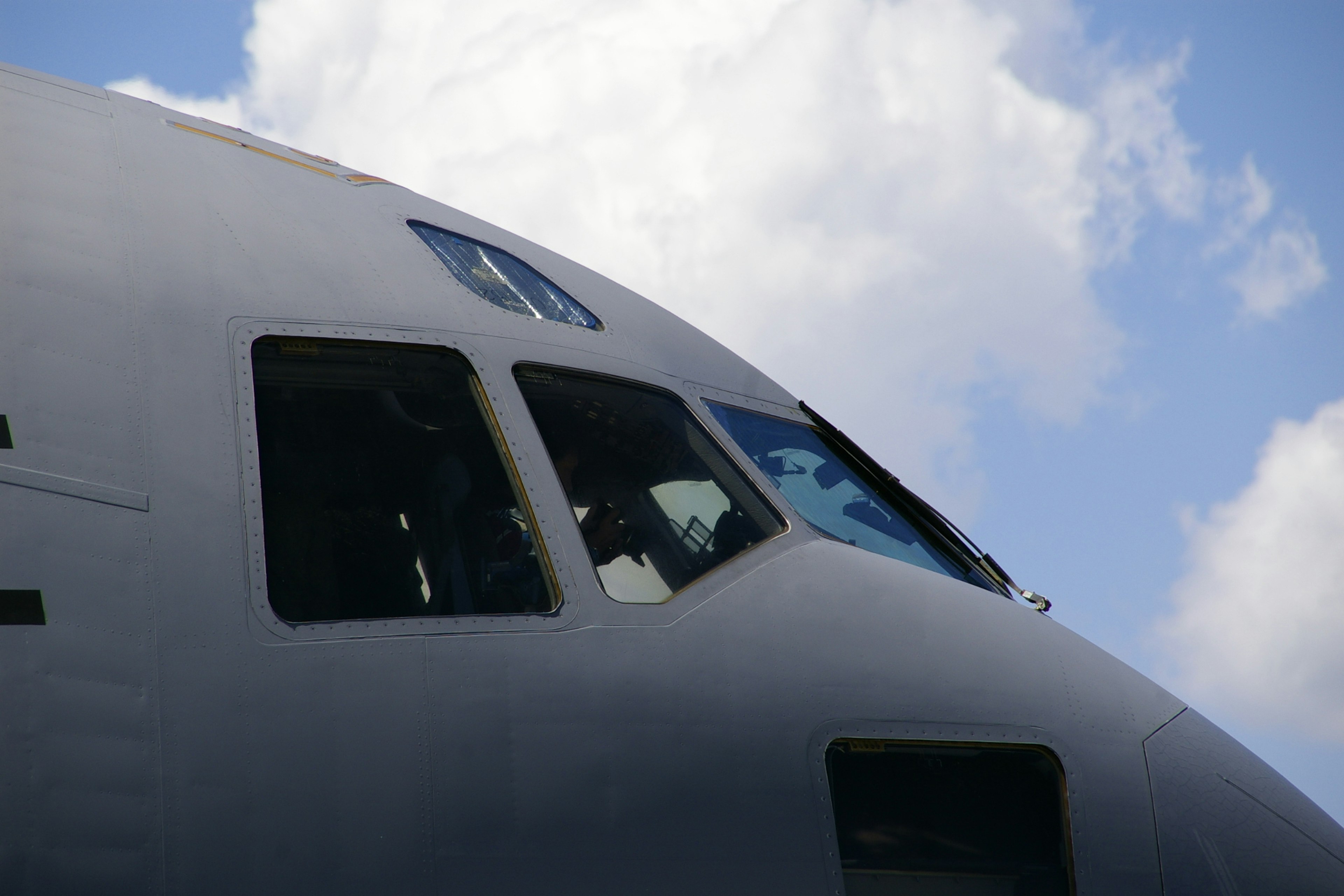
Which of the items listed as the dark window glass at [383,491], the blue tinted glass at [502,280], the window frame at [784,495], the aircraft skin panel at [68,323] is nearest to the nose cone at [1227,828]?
the window frame at [784,495]

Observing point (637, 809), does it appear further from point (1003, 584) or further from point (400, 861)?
point (1003, 584)

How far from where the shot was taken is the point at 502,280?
5.63 meters

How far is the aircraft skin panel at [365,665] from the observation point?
12.7 ft

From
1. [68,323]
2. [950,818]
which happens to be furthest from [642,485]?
[68,323]

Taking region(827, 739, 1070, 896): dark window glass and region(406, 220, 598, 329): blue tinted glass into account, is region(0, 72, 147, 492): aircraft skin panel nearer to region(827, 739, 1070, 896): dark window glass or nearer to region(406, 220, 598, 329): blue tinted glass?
region(406, 220, 598, 329): blue tinted glass

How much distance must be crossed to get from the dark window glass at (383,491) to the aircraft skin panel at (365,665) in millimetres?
98

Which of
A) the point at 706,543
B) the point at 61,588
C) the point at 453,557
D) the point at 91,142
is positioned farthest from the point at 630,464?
the point at 91,142

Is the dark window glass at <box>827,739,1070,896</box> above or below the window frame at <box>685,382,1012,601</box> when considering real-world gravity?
below

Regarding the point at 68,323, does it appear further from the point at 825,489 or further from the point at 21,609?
the point at 825,489

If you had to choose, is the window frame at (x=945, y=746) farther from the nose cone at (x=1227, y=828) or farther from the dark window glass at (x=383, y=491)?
the dark window glass at (x=383, y=491)

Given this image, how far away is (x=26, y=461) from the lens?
404 cm

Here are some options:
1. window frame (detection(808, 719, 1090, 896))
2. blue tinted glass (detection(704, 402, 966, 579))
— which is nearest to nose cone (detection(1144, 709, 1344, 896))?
window frame (detection(808, 719, 1090, 896))

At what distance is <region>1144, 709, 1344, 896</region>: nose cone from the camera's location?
4.71m

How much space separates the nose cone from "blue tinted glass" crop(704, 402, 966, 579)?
57.5 inches
